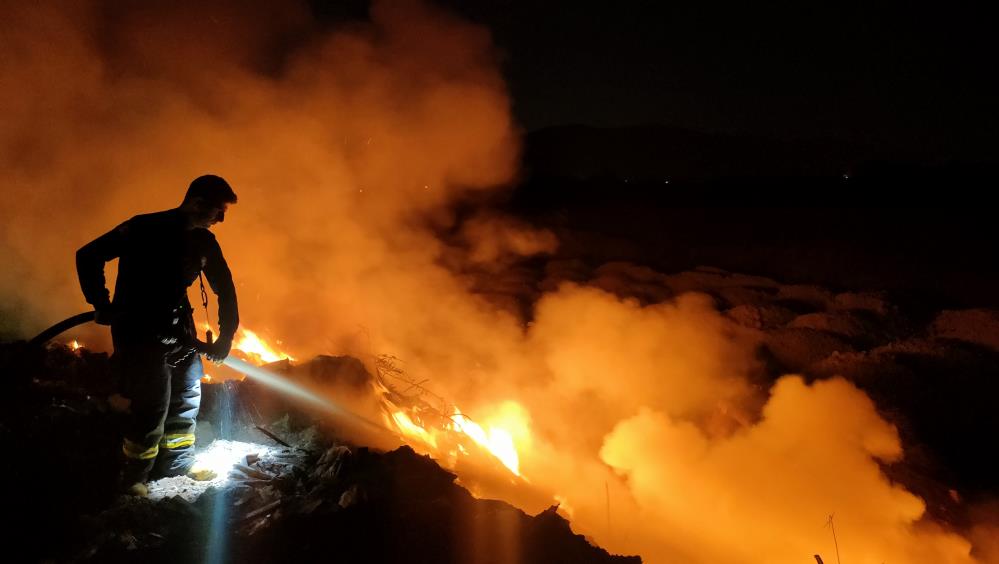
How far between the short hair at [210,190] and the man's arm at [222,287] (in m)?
0.26

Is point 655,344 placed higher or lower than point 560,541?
higher

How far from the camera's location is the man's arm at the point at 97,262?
9.64 feet

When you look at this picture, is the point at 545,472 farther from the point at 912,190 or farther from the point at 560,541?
the point at 912,190

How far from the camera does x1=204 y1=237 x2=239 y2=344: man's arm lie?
323 centimetres

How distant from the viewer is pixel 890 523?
14.2ft

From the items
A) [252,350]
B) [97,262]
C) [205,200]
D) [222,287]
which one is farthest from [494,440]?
[97,262]

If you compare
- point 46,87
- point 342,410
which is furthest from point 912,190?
point 46,87

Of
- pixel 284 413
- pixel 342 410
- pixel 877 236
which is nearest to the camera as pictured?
pixel 284 413

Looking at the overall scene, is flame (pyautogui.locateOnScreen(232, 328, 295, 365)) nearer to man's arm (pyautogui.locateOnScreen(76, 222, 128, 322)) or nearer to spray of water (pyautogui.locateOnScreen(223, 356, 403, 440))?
spray of water (pyautogui.locateOnScreen(223, 356, 403, 440))

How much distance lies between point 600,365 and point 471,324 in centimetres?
188

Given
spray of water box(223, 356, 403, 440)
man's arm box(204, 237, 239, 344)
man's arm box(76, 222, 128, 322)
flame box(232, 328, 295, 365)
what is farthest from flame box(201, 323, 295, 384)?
man's arm box(76, 222, 128, 322)

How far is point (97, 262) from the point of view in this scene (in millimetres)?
2973

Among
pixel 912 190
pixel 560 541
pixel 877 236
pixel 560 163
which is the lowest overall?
pixel 560 541

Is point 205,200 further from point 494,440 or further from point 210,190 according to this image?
point 494,440
